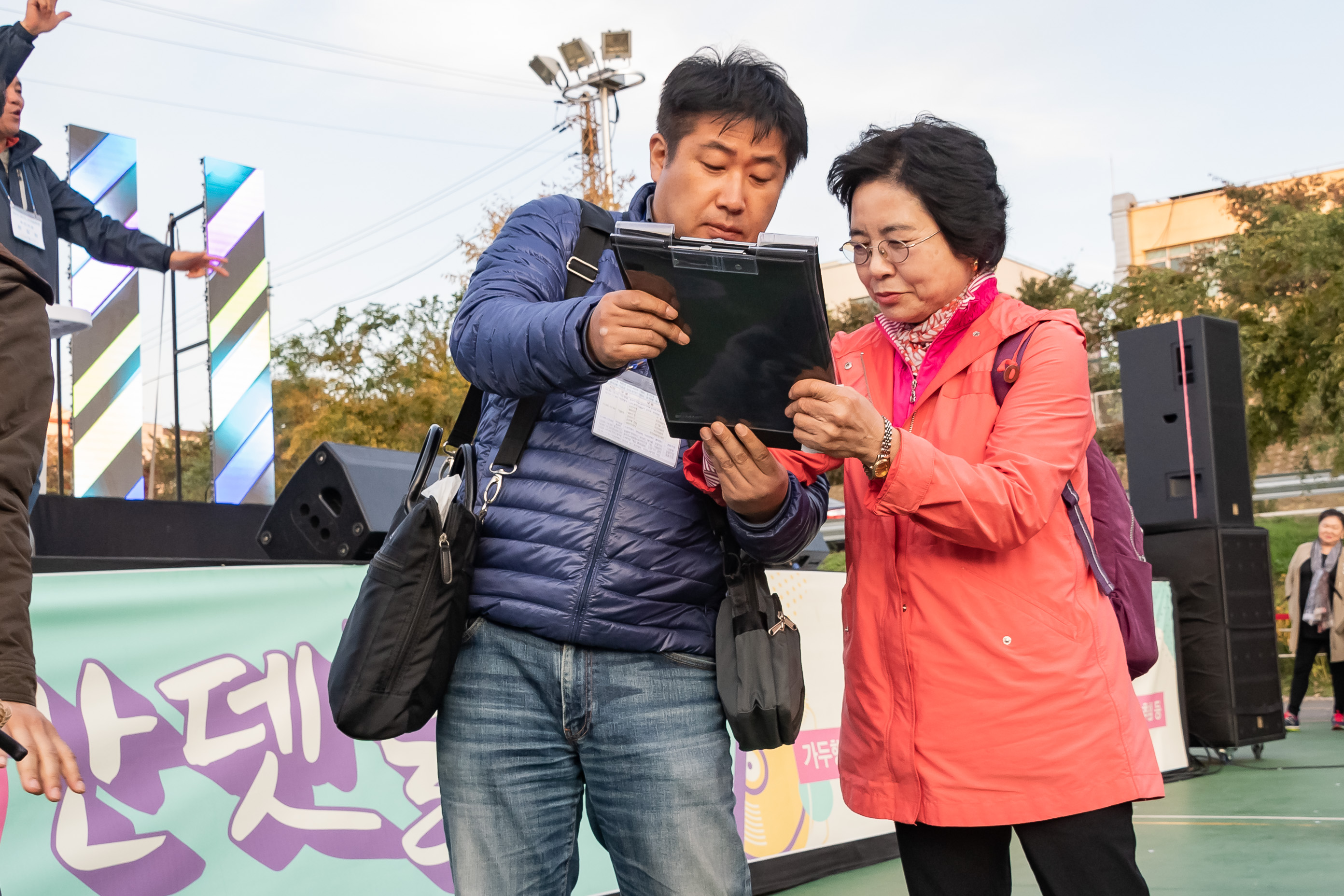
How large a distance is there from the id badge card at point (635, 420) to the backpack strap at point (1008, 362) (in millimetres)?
482

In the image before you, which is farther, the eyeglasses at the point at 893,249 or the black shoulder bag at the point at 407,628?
→ the eyeglasses at the point at 893,249

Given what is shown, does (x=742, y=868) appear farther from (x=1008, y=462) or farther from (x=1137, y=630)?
(x=1137, y=630)

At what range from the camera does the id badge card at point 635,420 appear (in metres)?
1.40

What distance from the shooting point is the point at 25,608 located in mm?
1226

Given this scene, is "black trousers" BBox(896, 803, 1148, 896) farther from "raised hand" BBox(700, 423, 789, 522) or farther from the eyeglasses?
the eyeglasses

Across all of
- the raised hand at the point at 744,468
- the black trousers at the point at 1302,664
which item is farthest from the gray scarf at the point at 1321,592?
the raised hand at the point at 744,468

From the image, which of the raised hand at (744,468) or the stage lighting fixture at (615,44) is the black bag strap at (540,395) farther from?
the stage lighting fixture at (615,44)

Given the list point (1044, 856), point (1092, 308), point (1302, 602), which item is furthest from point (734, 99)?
point (1092, 308)

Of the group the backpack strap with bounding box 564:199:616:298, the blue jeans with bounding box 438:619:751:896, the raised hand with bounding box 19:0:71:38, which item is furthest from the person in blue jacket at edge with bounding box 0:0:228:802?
the raised hand with bounding box 19:0:71:38

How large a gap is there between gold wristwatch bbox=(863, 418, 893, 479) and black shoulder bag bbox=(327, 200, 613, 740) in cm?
52

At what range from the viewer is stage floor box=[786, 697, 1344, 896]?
12.1ft

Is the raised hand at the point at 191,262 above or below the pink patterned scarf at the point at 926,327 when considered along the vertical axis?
above

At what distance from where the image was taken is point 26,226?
3861mm

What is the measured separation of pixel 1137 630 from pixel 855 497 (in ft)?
1.78
